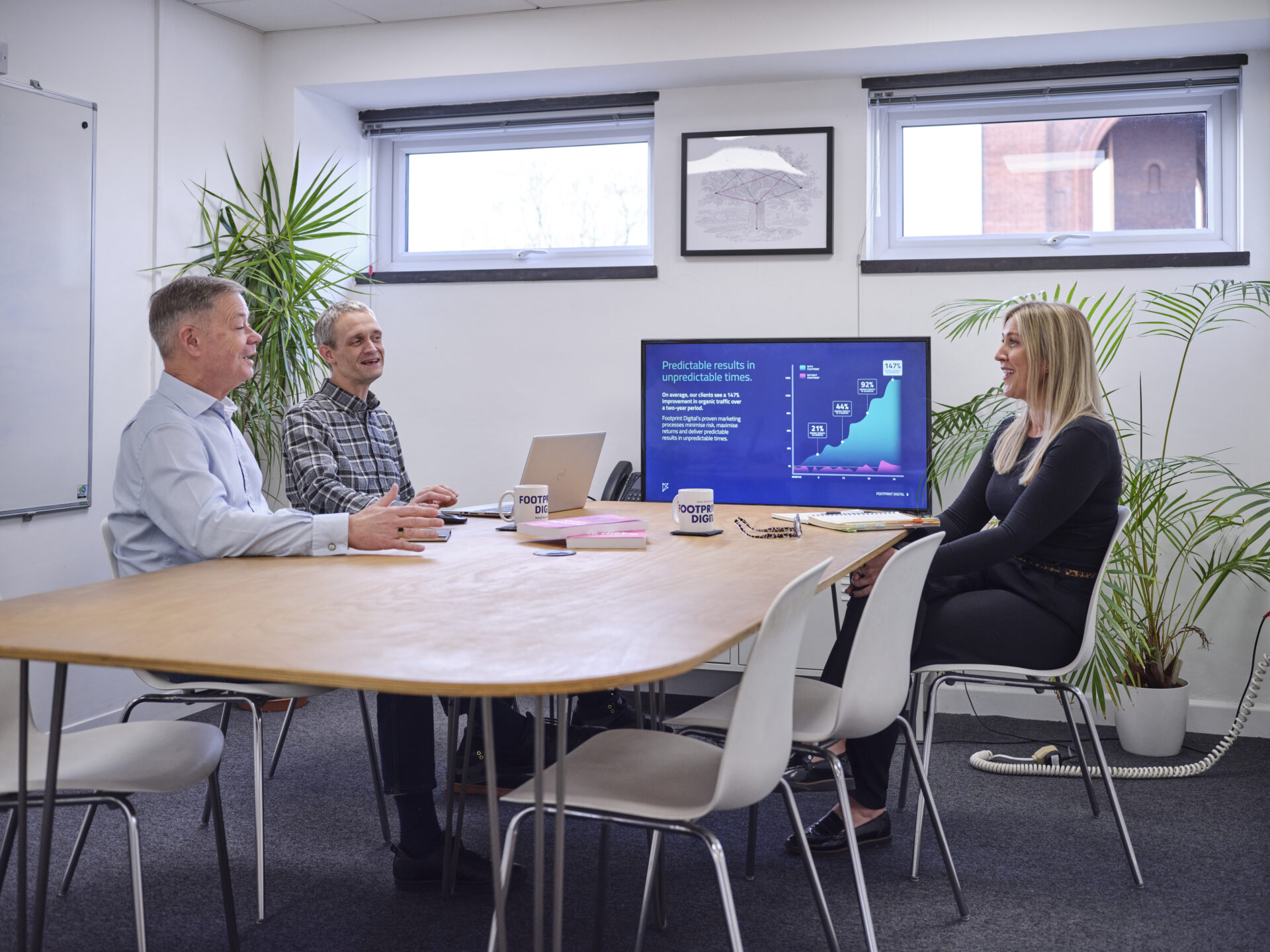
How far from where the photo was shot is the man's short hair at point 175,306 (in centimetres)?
249

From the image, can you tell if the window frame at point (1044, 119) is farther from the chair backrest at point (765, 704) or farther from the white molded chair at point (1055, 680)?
the chair backrest at point (765, 704)

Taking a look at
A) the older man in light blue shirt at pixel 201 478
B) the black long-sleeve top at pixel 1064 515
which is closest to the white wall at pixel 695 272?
the black long-sleeve top at pixel 1064 515

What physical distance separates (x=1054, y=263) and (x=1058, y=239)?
0.17m

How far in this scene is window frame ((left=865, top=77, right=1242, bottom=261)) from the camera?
4.01 metres

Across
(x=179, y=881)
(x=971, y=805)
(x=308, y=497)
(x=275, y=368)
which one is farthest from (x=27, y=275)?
(x=971, y=805)

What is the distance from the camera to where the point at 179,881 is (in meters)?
2.59

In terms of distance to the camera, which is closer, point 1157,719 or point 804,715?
point 804,715

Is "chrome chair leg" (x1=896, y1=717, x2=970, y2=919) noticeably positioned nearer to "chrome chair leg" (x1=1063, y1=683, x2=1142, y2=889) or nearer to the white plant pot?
"chrome chair leg" (x1=1063, y1=683, x2=1142, y2=889)

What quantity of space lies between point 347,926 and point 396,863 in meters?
0.22

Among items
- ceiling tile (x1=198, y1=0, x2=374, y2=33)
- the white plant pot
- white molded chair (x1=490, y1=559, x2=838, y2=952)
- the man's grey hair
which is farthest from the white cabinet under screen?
ceiling tile (x1=198, y1=0, x2=374, y2=33)

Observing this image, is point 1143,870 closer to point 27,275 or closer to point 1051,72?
point 1051,72

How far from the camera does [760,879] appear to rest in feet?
8.56

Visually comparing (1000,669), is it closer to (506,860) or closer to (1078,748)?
(1078,748)

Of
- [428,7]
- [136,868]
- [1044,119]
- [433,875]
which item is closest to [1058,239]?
[1044,119]
